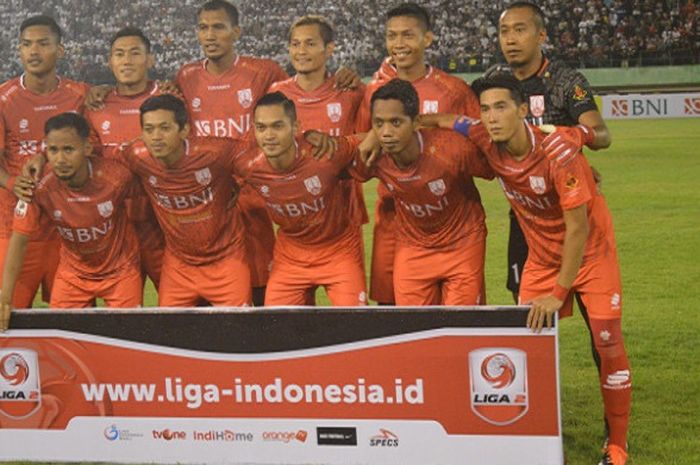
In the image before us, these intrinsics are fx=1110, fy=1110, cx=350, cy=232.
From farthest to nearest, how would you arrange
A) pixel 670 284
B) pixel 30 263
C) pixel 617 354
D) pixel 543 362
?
pixel 670 284 → pixel 30 263 → pixel 617 354 → pixel 543 362

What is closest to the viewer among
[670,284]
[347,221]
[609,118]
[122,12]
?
[347,221]

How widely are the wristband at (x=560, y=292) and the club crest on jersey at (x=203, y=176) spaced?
179 centimetres

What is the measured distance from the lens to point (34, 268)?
20.4 ft

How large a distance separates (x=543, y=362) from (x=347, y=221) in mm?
1464

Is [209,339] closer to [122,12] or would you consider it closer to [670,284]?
[670,284]

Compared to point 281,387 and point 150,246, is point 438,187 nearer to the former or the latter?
point 281,387

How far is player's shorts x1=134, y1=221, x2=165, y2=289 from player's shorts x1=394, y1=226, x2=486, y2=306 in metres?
1.31

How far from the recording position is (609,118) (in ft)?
86.5

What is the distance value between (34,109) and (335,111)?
67.7 inches

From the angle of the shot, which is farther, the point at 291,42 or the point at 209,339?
the point at 291,42

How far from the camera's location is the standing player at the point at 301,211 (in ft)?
17.3

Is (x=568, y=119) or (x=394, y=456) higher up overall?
(x=568, y=119)

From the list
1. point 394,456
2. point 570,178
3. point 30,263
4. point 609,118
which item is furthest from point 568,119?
point 609,118

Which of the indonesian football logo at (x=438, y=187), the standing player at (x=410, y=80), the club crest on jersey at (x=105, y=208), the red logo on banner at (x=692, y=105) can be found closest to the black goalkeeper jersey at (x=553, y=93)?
the standing player at (x=410, y=80)
